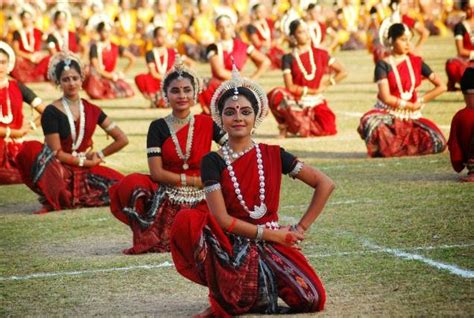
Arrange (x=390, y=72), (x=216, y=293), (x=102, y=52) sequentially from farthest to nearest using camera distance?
(x=102, y=52)
(x=390, y=72)
(x=216, y=293)

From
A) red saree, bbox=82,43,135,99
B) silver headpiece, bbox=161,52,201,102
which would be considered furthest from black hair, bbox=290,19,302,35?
red saree, bbox=82,43,135,99

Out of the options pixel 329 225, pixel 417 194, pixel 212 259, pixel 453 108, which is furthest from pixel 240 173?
pixel 453 108

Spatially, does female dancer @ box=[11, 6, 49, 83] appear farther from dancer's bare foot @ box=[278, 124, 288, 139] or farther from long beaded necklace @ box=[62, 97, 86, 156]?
long beaded necklace @ box=[62, 97, 86, 156]

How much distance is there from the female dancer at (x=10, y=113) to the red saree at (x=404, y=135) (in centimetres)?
344

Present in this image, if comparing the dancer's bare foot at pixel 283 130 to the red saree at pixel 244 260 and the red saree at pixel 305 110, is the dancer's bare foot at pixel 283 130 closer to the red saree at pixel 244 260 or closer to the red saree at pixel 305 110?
the red saree at pixel 305 110

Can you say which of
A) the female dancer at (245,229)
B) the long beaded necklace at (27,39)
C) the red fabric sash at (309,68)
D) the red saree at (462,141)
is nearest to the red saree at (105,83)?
the long beaded necklace at (27,39)

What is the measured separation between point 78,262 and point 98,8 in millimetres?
17921

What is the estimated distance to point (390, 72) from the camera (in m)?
12.3

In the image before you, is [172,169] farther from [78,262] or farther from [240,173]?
[240,173]

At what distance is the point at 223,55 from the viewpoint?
16141mm

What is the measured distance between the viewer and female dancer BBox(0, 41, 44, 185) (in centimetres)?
1130

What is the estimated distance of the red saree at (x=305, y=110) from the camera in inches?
571

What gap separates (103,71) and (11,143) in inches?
376

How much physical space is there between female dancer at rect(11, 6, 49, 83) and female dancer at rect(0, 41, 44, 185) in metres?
12.1
